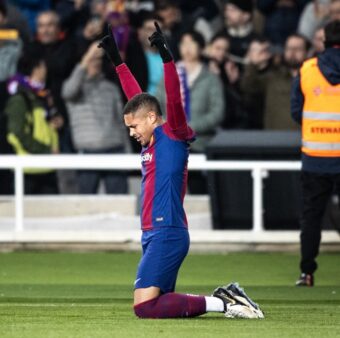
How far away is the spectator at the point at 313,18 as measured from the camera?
1912 cm

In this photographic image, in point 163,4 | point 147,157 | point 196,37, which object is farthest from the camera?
point 163,4

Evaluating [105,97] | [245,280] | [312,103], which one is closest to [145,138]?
[312,103]

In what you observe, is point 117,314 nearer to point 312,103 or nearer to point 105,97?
point 312,103

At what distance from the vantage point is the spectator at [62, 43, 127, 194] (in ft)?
57.5

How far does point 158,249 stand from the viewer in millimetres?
9828

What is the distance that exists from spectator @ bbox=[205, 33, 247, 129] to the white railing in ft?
5.99

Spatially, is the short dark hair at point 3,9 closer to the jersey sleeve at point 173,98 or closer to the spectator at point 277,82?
the spectator at point 277,82

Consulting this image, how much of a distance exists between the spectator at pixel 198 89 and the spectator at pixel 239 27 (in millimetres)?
1484

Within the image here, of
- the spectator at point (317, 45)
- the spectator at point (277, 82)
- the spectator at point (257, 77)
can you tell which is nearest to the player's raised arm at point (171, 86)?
the spectator at point (277, 82)

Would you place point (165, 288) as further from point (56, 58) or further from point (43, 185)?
point (56, 58)

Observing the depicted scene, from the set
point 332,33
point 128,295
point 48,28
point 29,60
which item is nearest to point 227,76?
point 48,28

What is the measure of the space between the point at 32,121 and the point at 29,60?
79 cm

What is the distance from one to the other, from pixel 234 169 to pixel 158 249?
20.8 ft

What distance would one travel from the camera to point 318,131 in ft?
43.0
